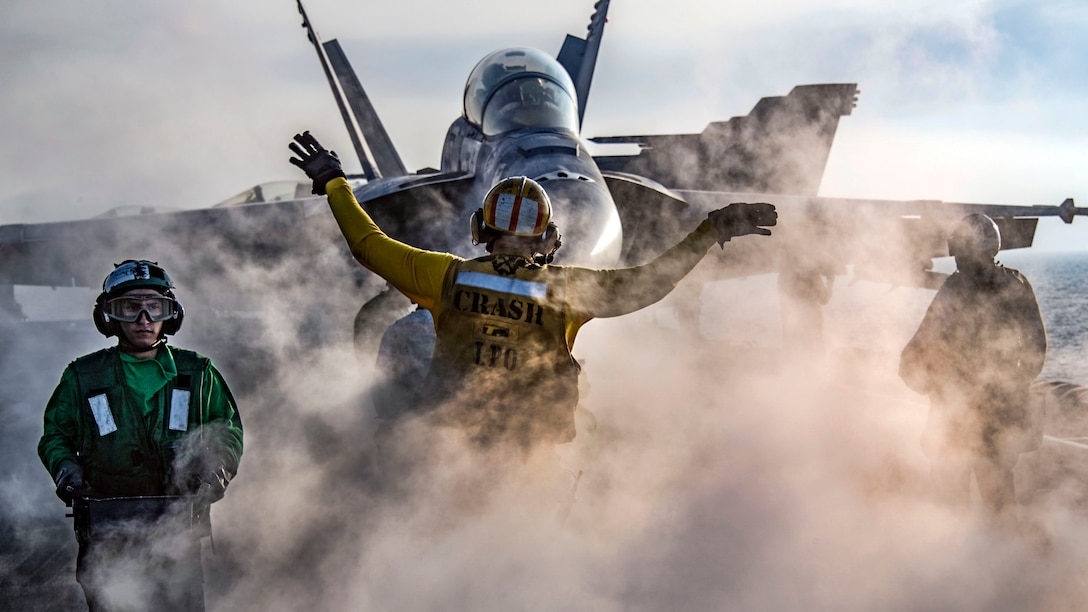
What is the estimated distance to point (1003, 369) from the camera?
4.82 m

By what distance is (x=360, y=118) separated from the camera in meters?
12.8

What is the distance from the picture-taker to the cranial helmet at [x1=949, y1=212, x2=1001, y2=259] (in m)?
4.87

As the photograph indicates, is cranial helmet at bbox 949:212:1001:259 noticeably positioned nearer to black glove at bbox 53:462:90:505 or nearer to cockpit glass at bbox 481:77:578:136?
cockpit glass at bbox 481:77:578:136

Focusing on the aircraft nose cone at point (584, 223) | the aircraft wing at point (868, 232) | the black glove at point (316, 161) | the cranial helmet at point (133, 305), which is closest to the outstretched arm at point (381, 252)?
the black glove at point (316, 161)

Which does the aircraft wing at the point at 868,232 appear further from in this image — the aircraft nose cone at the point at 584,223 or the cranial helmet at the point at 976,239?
the cranial helmet at the point at 976,239

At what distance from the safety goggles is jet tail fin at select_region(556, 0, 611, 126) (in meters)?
9.25

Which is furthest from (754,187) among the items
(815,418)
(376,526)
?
(376,526)

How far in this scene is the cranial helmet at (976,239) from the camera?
4871 mm

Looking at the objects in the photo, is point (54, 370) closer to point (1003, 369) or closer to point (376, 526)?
point (376, 526)

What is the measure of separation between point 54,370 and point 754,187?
1421cm

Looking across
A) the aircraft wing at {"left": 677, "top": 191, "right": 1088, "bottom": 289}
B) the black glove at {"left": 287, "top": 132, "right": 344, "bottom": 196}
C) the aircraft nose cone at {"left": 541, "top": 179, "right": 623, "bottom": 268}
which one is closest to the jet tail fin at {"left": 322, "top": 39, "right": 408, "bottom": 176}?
the aircraft wing at {"left": 677, "top": 191, "right": 1088, "bottom": 289}

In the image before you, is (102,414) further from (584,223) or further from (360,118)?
(360,118)

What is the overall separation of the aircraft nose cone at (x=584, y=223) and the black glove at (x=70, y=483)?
3.51 meters

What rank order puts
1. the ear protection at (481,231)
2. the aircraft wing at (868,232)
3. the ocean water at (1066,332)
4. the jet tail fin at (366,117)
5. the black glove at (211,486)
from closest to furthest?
the black glove at (211,486) < the ear protection at (481,231) < the aircraft wing at (868,232) < the jet tail fin at (366,117) < the ocean water at (1066,332)
